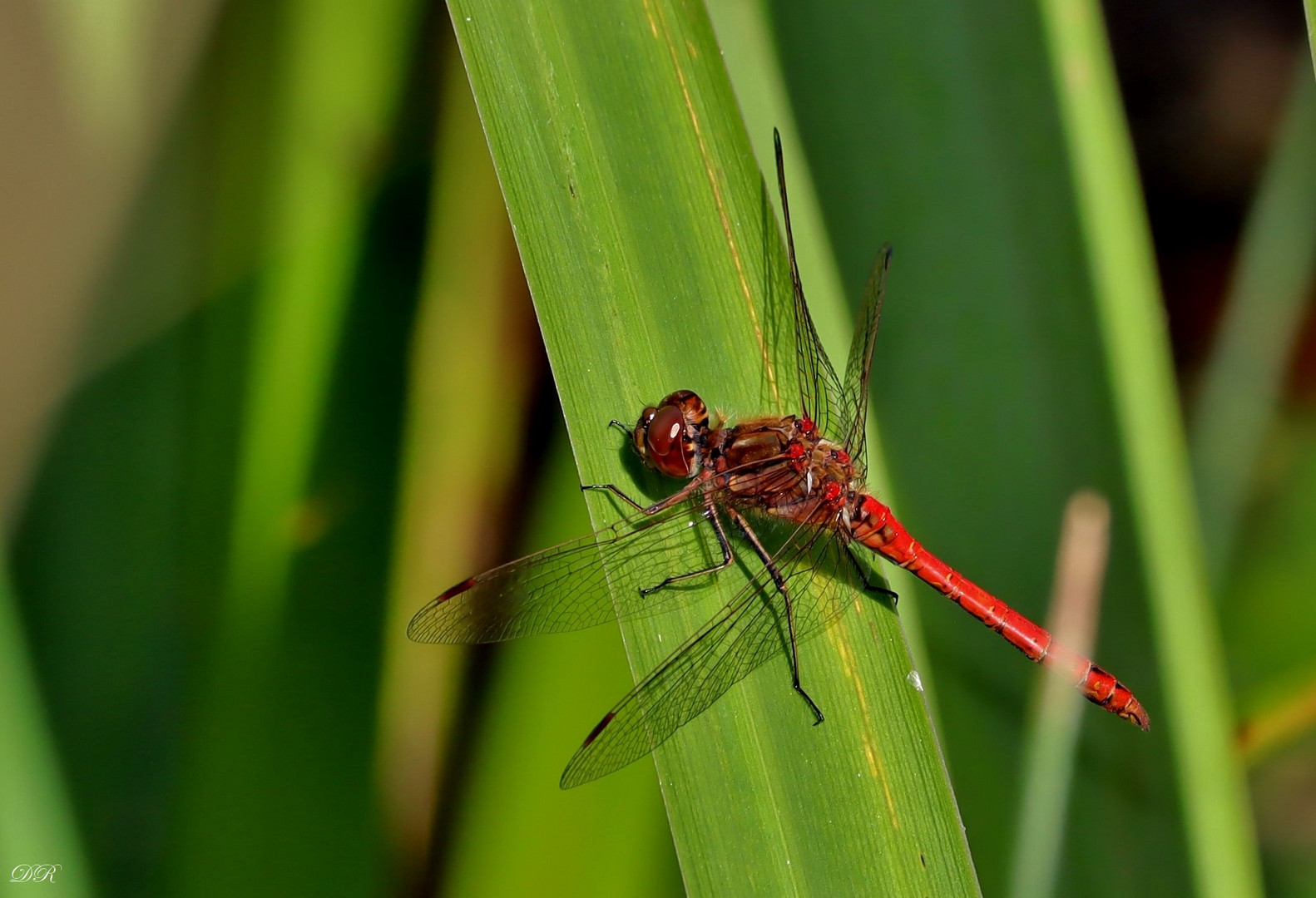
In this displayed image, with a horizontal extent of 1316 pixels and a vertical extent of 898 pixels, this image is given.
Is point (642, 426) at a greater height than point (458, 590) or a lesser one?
greater

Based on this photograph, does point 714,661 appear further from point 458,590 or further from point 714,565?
point 458,590

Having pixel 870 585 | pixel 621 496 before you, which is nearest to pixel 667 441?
pixel 621 496

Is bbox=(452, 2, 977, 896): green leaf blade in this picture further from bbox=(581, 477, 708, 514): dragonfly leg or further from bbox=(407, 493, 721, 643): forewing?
bbox=(407, 493, 721, 643): forewing

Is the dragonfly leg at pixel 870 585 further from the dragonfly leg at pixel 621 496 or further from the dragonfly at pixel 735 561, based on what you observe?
the dragonfly leg at pixel 621 496

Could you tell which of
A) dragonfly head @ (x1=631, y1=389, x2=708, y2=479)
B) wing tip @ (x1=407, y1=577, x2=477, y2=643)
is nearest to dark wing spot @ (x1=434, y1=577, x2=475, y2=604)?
wing tip @ (x1=407, y1=577, x2=477, y2=643)

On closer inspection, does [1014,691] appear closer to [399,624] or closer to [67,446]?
[399,624]

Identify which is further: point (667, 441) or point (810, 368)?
point (810, 368)

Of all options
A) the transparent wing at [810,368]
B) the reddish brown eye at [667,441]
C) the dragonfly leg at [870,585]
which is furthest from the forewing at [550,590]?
the transparent wing at [810,368]
